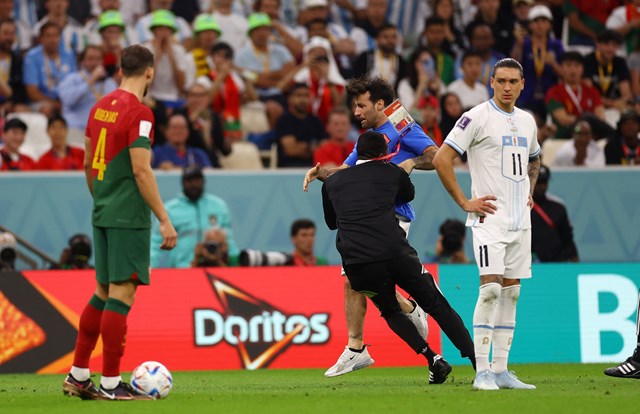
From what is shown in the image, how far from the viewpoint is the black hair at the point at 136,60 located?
29.2 feet

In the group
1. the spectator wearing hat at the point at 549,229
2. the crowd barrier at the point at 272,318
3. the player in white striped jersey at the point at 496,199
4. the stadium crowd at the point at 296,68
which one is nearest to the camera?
the player in white striped jersey at the point at 496,199

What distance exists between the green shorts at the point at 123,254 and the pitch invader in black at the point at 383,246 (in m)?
1.89

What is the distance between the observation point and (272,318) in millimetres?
13727

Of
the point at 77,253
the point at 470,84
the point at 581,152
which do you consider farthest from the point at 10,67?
the point at 581,152

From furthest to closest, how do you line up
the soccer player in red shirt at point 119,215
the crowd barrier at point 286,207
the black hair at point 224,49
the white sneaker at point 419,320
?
the black hair at point 224,49 < the crowd barrier at point 286,207 < the white sneaker at point 419,320 < the soccer player in red shirt at point 119,215

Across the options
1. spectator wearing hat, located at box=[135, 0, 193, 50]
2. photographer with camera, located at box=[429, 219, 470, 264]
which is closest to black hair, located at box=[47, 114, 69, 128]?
spectator wearing hat, located at box=[135, 0, 193, 50]

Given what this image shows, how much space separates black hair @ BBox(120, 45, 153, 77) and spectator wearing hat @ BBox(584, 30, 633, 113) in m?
12.4

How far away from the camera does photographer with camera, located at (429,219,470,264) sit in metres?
15.6

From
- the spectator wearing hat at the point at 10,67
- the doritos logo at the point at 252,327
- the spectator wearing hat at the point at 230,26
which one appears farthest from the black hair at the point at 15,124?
the spectator wearing hat at the point at 230,26

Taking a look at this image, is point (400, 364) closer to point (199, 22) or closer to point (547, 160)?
point (547, 160)

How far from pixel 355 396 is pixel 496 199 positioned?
184 cm

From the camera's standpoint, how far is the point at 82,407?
27.4 ft

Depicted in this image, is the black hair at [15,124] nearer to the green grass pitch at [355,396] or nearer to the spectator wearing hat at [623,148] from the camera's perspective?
the green grass pitch at [355,396]

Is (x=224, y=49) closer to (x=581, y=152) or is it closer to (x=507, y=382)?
(x=581, y=152)
